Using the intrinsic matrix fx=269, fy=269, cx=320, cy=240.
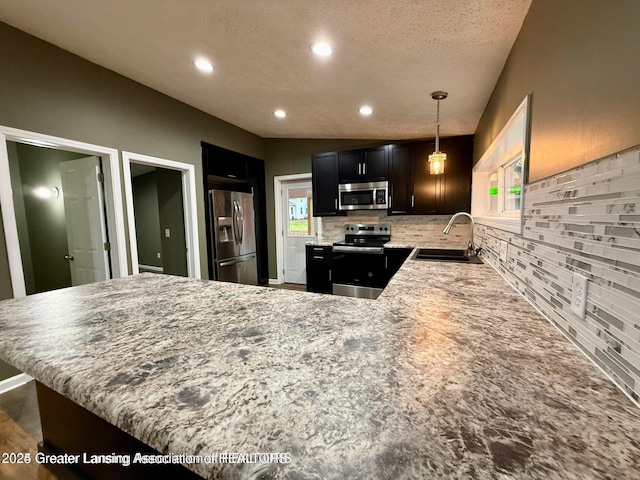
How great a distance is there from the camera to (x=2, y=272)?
196 centimetres

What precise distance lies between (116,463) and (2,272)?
2110 mm

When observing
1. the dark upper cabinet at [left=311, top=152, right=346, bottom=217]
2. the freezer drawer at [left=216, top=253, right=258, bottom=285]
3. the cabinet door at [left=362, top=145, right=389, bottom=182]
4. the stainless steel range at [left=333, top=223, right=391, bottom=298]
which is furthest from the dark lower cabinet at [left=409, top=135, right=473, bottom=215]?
the freezer drawer at [left=216, top=253, right=258, bottom=285]

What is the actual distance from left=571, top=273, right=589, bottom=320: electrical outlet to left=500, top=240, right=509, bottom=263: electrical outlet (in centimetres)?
77

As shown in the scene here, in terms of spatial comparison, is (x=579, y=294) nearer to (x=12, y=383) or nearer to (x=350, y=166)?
(x=350, y=166)

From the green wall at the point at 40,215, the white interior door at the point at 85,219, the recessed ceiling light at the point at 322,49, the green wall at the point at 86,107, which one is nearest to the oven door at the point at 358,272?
the green wall at the point at 86,107

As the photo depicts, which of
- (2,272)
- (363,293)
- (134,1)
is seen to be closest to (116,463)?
(2,272)

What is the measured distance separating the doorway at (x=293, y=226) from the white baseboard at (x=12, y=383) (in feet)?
10.6

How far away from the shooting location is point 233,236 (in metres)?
4.04

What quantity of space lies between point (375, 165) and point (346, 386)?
355cm

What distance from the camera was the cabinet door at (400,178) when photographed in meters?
3.60

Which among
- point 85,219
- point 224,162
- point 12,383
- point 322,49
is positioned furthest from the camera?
point 224,162

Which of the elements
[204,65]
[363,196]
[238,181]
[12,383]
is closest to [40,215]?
[12,383]

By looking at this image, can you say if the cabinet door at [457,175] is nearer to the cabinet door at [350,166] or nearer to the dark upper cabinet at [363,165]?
the dark upper cabinet at [363,165]

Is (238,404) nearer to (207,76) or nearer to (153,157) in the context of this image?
(207,76)
